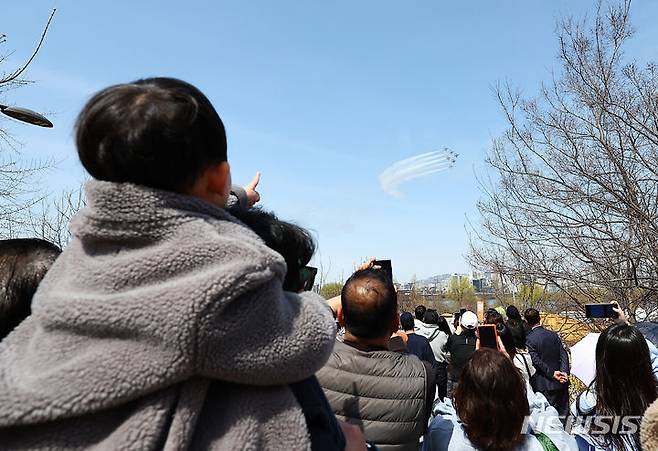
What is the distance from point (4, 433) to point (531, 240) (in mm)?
10136

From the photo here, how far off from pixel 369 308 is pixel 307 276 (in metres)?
1.16

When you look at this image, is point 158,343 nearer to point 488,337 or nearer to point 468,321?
point 488,337

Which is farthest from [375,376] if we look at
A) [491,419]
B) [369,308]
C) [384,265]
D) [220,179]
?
[220,179]

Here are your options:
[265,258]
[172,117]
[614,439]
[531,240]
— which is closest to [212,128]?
[172,117]

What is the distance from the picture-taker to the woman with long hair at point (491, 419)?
2.45 meters

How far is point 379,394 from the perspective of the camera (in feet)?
8.00

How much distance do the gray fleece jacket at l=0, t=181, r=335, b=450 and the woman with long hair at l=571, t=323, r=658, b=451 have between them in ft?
7.15

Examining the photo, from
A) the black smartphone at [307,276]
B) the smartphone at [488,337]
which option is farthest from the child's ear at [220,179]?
the smartphone at [488,337]

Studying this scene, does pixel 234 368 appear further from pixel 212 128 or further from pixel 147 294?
pixel 212 128

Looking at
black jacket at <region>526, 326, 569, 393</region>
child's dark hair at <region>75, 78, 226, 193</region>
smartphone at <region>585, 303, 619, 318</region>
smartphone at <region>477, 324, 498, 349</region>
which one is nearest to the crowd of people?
child's dark hair at <region>75, 78, 226, 193</region>

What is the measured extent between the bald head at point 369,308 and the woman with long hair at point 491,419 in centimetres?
46

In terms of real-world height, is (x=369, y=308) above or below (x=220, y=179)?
below

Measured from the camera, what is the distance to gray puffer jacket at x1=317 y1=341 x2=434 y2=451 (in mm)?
2426

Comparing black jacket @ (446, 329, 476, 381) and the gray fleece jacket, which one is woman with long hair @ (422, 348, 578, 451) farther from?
black jacket @ (446, 329, 476, 381)
